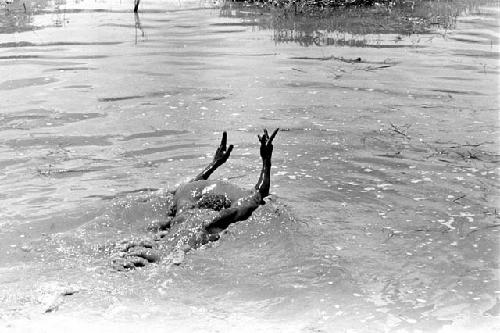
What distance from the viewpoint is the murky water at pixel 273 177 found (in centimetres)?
586

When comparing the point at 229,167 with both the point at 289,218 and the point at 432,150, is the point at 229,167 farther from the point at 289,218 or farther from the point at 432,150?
the point at 432,150

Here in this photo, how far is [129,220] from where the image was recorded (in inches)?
294

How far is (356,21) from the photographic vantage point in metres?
20.5

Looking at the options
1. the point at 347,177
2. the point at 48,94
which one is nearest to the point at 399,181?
the point at 347,177

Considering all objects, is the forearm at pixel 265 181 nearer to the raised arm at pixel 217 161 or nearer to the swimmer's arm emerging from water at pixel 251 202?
the swimmer's arm emerging from water at pixel 251 202

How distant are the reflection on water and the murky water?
0.41m

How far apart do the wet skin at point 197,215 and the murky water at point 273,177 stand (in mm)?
160

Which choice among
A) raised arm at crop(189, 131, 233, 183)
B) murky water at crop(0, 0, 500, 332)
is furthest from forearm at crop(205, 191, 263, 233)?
raised arm at crop(189, 131, 233, 183)

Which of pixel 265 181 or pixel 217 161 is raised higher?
pixel 217 161

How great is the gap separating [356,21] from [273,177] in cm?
1305

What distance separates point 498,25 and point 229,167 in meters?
14.0

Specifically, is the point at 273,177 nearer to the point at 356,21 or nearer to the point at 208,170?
the point at 208,170

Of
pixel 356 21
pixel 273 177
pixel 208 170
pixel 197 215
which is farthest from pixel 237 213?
pixel 356 21

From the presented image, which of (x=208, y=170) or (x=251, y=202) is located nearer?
(x=251, y=202)
